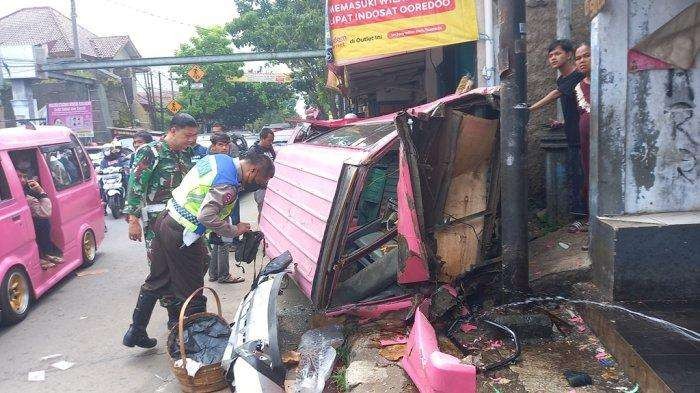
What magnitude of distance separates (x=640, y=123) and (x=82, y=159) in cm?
655

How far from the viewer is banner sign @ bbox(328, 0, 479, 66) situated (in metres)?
5.75

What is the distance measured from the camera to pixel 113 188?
10742 millimetres

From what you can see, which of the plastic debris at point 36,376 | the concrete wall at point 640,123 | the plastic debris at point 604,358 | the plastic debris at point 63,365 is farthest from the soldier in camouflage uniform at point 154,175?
the plastic debris at point 604,358

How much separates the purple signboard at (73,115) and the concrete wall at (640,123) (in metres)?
22.5

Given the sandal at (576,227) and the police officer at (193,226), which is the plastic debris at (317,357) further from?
the sandal at (576,227)

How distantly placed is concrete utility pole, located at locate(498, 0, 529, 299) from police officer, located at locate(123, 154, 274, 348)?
1.64m

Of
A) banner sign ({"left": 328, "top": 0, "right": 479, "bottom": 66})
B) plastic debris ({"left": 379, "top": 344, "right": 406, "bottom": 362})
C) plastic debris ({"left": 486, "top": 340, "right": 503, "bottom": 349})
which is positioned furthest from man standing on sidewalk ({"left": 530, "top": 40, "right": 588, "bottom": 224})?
plastic debris ({"left": 379, "top": 344, "right": 406, "bottom": 362})

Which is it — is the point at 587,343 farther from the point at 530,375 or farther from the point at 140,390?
the point at 140,390

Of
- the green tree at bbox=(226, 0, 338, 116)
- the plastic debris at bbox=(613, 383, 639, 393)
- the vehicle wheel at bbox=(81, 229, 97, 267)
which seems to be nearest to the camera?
the plastic debris at bbox=(613, 383, 639, 393)

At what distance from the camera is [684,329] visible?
279cm

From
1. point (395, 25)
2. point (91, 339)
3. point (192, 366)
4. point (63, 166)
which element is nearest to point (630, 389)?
point (192, 366)

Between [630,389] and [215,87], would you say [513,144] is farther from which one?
[215,87]

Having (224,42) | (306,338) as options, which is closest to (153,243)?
(306,338)

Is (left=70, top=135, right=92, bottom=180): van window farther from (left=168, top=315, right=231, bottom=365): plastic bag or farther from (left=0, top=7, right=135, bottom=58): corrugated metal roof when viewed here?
(left=0, top=7, right=135, bottom=58): corrugated metal roof
